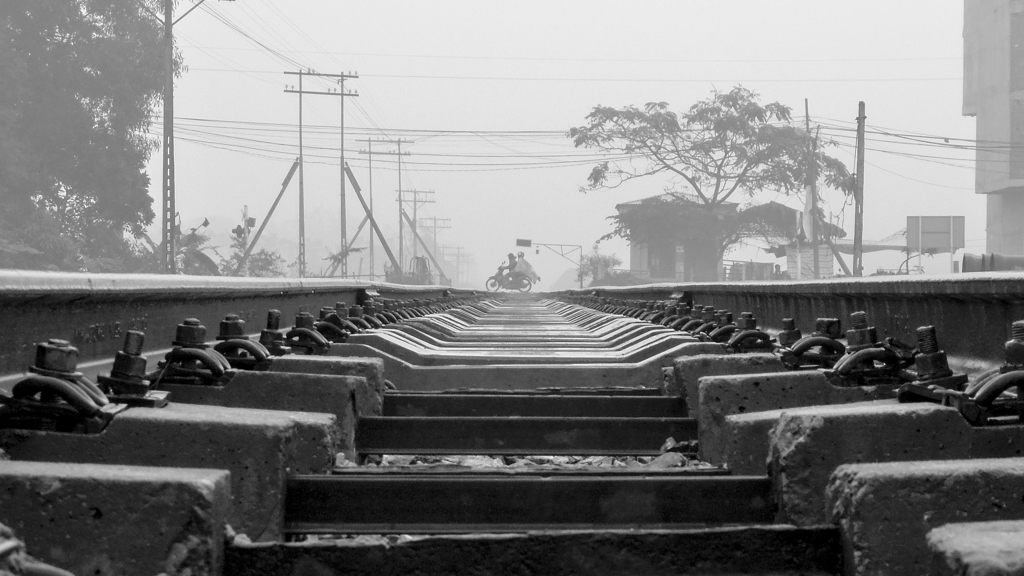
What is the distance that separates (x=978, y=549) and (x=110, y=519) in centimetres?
150

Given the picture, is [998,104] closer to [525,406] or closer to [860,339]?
[525,406]

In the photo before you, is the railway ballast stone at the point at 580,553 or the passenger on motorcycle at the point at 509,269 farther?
the passenger on motorcycle at the point at 509,269

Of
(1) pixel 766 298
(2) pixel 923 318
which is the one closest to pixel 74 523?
(2) pixel 923 318

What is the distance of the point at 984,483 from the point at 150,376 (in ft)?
7.63


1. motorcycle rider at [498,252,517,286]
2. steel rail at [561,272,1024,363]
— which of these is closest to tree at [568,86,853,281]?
motorcycle rider at [498,252,517,286]

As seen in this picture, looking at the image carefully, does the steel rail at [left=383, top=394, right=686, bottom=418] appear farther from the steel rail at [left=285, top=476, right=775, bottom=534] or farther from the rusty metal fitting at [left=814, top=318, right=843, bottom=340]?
the steel rail at [left=285, top=476, right=775, bottom=534]

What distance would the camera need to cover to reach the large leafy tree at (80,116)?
36.5m

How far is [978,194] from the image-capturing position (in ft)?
212

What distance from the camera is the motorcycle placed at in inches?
2272

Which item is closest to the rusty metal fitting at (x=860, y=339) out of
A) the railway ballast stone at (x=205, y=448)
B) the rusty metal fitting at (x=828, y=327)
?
→ the rusty metal fitting at (x=828, y=327)

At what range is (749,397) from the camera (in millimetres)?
3627

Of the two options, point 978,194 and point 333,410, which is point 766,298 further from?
point 978,194

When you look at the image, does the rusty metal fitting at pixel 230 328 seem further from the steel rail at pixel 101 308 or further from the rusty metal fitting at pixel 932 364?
the rusty metal fitting at pixel 932 364

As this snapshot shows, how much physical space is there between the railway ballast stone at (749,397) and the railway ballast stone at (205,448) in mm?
1325
